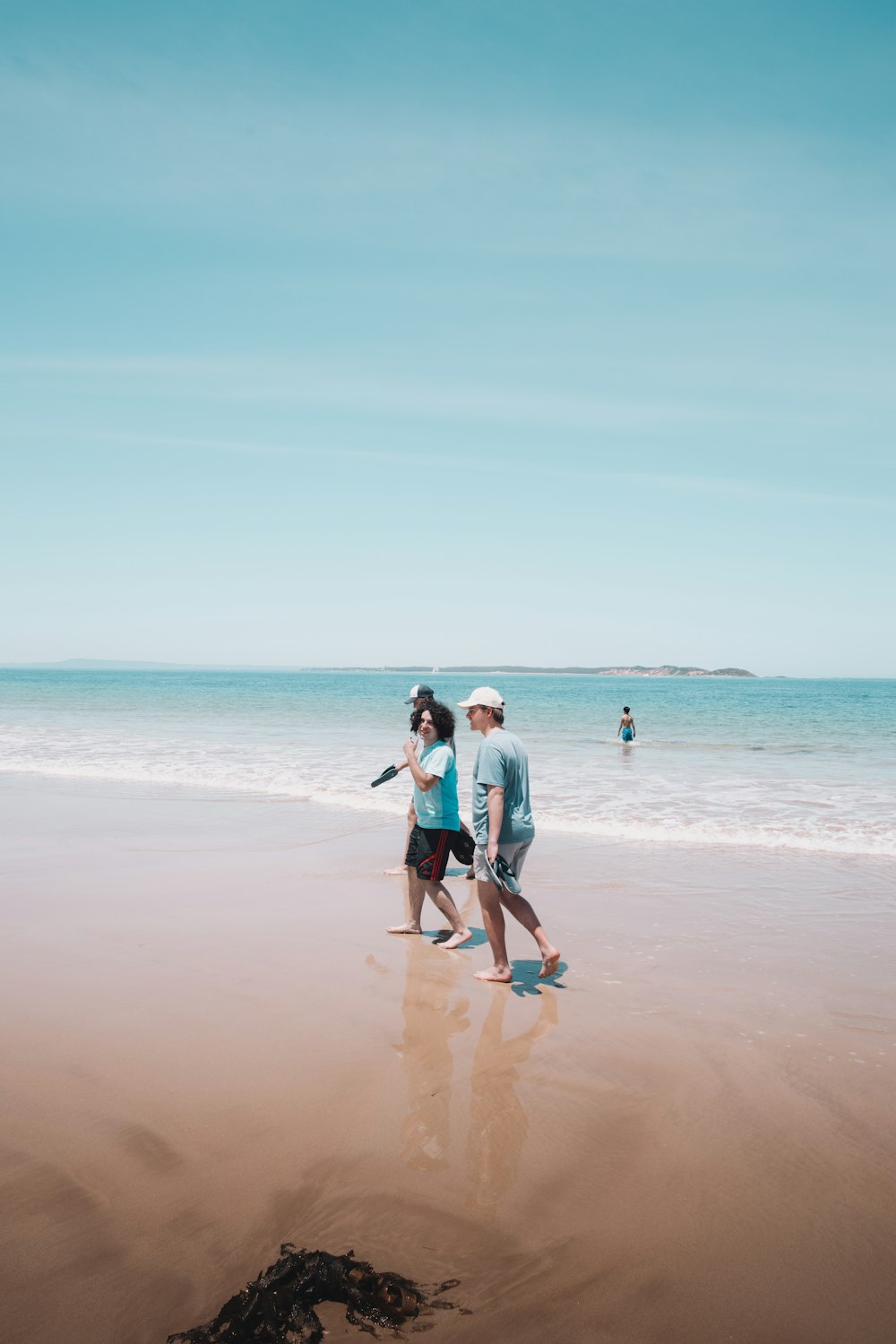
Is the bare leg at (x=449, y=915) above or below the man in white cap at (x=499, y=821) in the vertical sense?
below

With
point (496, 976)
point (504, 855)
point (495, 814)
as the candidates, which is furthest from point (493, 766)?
point (496, 976)

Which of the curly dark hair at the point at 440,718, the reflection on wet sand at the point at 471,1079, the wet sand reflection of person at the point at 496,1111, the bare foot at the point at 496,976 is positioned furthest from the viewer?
the curly dark hair at the point at 440,718

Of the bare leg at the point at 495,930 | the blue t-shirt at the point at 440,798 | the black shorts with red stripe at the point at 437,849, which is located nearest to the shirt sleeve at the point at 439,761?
the blue t-shirt at the point at 440,798

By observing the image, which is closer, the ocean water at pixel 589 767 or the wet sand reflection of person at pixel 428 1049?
the wet sand reflection of person at pixel 428 1049

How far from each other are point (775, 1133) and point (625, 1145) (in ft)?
2.39

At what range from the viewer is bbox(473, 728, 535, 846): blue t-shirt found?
18.4 ft

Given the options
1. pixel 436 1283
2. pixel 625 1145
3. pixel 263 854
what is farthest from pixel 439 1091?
pixel 263 854

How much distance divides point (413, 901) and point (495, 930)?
1.22m

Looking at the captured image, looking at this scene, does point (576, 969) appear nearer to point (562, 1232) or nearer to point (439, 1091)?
point (439, 1091)

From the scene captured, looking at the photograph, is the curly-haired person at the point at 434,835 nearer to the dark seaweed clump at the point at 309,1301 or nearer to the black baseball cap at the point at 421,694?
the black baseball cap at the point at 421,694

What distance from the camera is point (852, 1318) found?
2709mm

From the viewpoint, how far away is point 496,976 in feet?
19.3

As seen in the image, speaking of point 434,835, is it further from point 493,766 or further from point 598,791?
point 598,791

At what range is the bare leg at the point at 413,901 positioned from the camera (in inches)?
271
